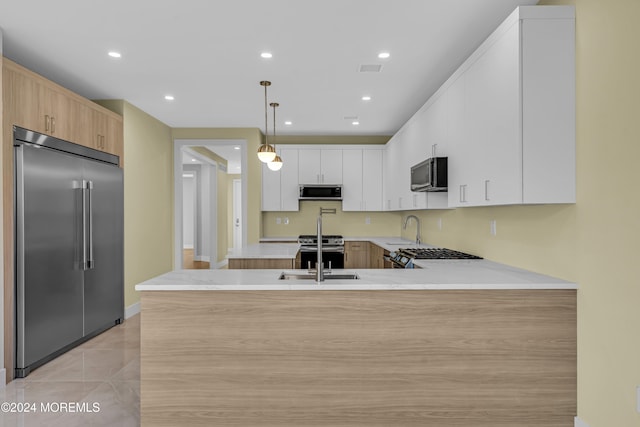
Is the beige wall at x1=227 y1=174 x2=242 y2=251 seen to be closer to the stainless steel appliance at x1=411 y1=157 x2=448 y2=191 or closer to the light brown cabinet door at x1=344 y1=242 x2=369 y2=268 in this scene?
the light brown cabinet door at x1=344 y1=242 x2=369 y2=268

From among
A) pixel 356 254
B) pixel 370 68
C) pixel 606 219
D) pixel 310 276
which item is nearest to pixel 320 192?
pixel 356 254

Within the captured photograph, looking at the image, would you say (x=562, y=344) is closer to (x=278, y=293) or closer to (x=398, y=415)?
(x=398, y=415)

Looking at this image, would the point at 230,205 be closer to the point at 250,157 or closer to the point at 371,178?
the point at 250,157

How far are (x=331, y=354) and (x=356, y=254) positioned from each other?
379 centimetres

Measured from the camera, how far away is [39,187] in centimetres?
310

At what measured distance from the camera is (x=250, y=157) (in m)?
5.87

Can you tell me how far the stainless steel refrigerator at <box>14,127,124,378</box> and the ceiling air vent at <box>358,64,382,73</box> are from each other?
279 centimetres

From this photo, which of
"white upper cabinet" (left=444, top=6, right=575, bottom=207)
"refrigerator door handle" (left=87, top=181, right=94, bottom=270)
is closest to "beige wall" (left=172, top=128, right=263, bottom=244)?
"refrigerator door handle" (left=87, top=181, right=94, bottom=270)

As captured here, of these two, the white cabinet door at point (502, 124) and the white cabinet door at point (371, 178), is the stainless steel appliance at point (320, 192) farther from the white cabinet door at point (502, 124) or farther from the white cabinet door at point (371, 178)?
the white cabinet door at point (502, 124)

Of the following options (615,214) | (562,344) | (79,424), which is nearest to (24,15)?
(79,424)

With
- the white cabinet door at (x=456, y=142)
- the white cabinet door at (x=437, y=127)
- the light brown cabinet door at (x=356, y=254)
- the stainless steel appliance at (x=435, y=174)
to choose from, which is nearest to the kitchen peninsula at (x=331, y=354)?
the white cabinet door at (x=456, y=142)

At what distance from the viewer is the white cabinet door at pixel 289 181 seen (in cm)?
609

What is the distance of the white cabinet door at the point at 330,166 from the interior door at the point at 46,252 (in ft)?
11.3

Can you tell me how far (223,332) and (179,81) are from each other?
2.77m
